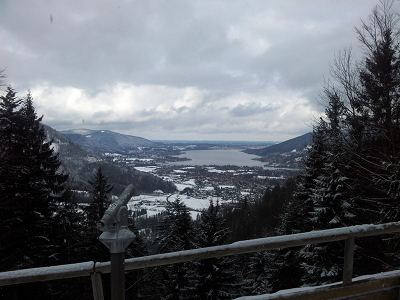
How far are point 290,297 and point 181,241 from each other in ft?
35.8

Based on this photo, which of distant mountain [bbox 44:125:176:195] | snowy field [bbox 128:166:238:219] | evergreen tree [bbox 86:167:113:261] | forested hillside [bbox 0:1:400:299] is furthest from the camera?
distant mountain [bbox 44:125:176:195]

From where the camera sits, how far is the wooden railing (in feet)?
6.28

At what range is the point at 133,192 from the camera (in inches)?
70.5

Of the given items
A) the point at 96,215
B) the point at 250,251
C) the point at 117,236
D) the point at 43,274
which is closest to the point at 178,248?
the point at 96,215

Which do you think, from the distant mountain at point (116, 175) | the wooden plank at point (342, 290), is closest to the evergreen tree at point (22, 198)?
the wooden plank at point (342, 290)

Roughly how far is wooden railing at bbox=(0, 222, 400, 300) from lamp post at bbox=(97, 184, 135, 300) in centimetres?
27

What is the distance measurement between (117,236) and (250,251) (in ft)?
4.00

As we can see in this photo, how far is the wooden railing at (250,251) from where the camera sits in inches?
75.4

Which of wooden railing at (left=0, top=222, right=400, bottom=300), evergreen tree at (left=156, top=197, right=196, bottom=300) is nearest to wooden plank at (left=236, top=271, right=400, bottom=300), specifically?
wooden railing at (left=0, top=222, right=400, bottom=300)

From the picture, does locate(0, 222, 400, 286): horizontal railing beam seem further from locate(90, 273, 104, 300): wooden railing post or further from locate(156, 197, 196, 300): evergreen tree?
locate(156, 197, 196, 300): evergreen tree

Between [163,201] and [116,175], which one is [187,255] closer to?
[163,201]

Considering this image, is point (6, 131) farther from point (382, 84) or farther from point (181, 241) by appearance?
point (382, 84)

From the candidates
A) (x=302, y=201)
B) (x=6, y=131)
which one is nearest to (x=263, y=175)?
(x=302, y=201)

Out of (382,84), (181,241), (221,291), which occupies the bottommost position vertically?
(221,291)
